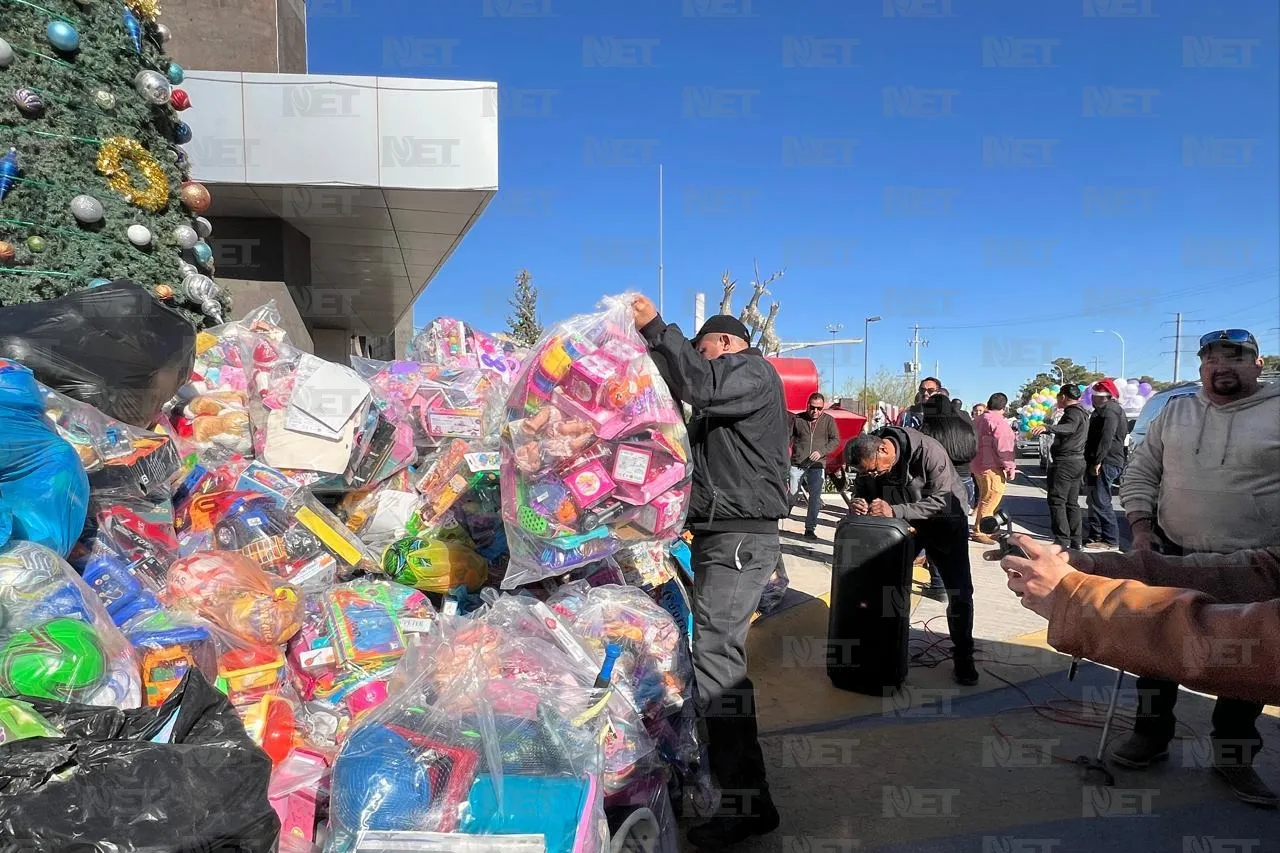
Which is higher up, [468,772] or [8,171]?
[8,171]

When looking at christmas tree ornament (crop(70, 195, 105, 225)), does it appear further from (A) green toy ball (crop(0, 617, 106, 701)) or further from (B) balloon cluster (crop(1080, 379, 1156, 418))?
(B) balloon cluster (crop(1080, 379, 1156, 418))

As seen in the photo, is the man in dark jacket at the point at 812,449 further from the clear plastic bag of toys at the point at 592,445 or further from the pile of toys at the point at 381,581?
the clear plastic bag of toys at the point at 592,445

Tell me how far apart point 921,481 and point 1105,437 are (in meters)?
4.74

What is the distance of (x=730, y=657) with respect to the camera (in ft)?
9.02

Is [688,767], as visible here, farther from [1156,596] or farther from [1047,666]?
[1047,666]

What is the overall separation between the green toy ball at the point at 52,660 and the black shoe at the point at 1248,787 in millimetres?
4244

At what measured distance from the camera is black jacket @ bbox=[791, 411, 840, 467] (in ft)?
27.4

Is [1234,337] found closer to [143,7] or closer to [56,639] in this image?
[56,639]

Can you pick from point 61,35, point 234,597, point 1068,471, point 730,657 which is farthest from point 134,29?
point 1068,471

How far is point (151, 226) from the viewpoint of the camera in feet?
12.7

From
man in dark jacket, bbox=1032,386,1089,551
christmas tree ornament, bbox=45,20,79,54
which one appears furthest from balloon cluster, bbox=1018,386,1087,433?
christmas tree ornament, bbox=45,20,79,54

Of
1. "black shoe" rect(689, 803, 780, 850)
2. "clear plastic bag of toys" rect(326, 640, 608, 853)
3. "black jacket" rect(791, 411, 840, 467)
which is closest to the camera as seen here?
"clear plastic bag of toys" rect(326, 640, 608, 853)

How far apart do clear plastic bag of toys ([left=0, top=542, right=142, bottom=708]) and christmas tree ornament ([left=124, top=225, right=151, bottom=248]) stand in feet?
7.82

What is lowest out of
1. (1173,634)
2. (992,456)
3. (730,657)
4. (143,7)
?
(730,657)
